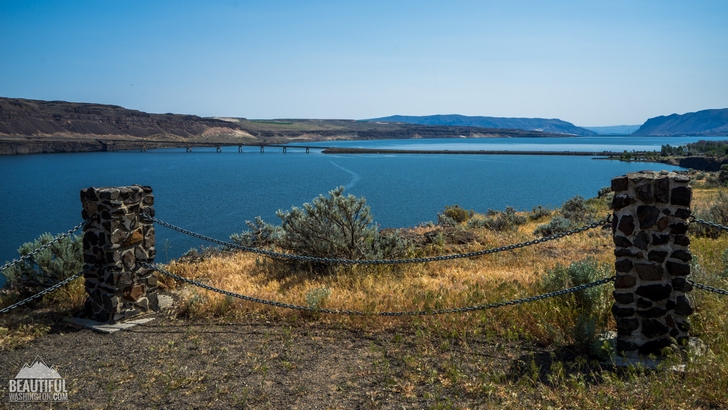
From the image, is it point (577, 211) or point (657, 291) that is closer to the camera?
point (657, 291)

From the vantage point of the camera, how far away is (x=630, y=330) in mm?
4977

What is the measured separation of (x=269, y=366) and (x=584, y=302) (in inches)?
154

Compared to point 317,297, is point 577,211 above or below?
below

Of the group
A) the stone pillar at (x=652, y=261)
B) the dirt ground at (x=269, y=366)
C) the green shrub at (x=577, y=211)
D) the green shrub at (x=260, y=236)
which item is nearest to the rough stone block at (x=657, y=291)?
the stone pillar at (x=652, y=261)

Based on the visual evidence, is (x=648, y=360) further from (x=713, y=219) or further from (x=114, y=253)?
(x=713, y=219)

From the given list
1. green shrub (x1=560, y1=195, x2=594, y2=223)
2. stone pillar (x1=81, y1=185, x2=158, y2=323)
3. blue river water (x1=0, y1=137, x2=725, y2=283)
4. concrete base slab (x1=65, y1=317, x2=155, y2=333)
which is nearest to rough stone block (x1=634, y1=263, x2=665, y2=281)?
concrete base slab (x1=65, y1=317, x2=155, y2=333)

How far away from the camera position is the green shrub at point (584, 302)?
515 cm

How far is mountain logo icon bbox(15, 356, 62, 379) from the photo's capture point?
16.5ft

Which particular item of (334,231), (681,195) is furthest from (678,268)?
(334,231)

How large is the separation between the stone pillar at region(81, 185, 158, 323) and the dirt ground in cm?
48

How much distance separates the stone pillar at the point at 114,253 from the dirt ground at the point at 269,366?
0.48 meters

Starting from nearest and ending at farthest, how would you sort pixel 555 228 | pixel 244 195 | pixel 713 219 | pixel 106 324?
pixel 106 324, pixel 713 219, pixel 555 228, pixel 244 195

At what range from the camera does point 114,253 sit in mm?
6711

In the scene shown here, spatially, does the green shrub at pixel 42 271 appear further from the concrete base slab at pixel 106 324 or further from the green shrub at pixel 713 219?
the green shrub at pixel 713 219
